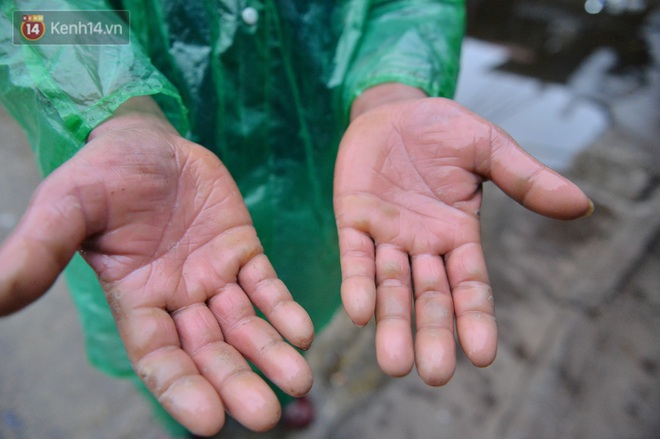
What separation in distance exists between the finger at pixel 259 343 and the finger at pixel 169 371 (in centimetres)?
10

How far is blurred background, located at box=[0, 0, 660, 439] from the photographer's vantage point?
6.53ft

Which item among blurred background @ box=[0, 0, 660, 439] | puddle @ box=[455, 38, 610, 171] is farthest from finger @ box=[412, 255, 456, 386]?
puddle @ box=[455, 38, 610, 171]

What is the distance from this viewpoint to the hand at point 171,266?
825 mm

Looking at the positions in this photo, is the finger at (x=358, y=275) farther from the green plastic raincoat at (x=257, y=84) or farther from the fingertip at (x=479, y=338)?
the green plastic raincoat at (x=257, y=84)

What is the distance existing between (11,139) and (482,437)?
343 centimetres

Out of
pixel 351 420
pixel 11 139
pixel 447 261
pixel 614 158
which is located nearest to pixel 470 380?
pixel 351 420

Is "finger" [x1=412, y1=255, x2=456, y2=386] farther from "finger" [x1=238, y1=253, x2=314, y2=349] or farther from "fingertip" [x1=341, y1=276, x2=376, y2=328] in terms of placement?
"finger" [x1=238, y1=253, x2=314, y2=349]

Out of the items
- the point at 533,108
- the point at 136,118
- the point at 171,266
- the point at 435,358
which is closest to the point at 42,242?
the point at 171,266

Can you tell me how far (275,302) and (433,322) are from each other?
34cm

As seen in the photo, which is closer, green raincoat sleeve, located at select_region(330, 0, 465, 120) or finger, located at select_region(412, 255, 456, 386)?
finger, located at select_region(412, 255, 456, 386)

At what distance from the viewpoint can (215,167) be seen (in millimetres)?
1100

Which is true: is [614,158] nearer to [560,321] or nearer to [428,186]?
[560,321]

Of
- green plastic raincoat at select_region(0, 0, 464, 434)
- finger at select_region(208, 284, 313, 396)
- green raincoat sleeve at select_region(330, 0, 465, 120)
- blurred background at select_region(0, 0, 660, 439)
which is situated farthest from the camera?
blurred background at select_region(0, 0, 660, 439)

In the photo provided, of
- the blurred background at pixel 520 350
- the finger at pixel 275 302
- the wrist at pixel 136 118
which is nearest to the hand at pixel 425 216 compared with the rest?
the finger at pixel 275 302
